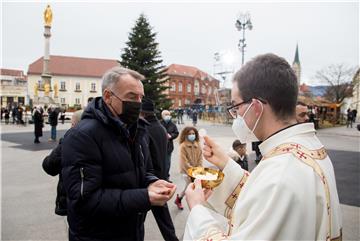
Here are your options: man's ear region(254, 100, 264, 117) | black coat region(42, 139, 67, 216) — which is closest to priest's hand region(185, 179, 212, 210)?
man's ear region(254, 100, 264, 117)

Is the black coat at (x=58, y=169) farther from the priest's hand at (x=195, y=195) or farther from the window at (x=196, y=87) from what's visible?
the window at (x=196, y=87)

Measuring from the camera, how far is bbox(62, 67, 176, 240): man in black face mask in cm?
196

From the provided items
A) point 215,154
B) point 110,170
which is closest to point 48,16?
point 110,170

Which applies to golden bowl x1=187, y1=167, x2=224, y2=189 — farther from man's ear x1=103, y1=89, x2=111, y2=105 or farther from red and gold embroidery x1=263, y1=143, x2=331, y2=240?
man's ear x1=103, y1=89, x2=111, y2=105

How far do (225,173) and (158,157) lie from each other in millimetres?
2107

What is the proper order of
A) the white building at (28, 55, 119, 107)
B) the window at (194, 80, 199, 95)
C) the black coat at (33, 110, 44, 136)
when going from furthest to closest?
the window at (194, 80, 199, 95), the white building at (28, 55, 119, 107), the black coat at (33, 110, 44, 136)

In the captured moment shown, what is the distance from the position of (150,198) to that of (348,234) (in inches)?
153

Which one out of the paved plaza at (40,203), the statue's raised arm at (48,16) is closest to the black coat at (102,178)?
the paved plaza at (40,203)

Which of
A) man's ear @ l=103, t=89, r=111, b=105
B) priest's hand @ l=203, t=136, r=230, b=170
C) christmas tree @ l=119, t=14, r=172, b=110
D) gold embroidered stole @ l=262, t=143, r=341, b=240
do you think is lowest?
priest's hand @ l=203, t=136, r=230, b=170

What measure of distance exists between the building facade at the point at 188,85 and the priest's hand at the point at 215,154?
75368mm

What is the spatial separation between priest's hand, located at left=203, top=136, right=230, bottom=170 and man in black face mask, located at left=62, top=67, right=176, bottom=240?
386 millimetres

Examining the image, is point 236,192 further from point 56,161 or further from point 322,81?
point 322,81

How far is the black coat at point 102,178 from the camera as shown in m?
1.96

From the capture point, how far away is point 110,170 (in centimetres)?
208
